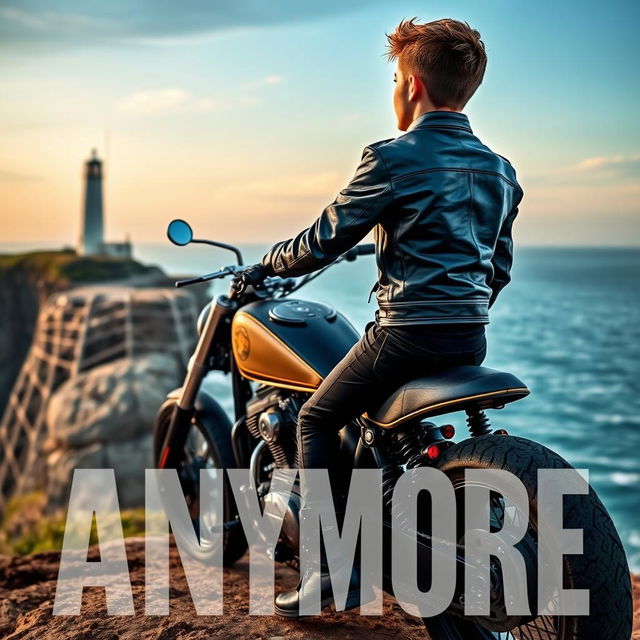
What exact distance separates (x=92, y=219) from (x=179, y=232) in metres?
60.5

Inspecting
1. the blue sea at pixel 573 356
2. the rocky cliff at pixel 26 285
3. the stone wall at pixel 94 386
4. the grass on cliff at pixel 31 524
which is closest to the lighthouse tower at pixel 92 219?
the blue sea at pixel 573 356

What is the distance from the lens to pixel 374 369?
10.5ft

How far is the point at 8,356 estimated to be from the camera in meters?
45.0

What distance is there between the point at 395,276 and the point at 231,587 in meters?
2.10

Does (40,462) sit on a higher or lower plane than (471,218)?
lower

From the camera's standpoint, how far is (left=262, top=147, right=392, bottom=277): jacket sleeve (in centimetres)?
305

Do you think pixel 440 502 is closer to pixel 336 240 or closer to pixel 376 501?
pixel 376 501

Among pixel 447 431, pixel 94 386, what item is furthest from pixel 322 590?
pixel 94 386

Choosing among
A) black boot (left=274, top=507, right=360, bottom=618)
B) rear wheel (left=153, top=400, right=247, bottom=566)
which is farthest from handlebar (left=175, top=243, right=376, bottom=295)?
black boot (left=274, top=507, right=360, bottom=618)

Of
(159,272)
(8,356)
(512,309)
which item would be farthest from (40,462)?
(512,309)

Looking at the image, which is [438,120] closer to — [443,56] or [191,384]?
[443,56]

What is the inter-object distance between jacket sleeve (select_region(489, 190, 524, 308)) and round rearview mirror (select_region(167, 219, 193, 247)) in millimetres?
1438

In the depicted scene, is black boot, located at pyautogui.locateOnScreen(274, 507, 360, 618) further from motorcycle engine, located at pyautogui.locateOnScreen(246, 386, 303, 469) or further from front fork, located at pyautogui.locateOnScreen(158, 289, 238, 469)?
front fork, located at pyautogui.locateOnScreen(158, 289, 238, 469)

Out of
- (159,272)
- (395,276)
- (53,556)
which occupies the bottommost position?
(53,556)
